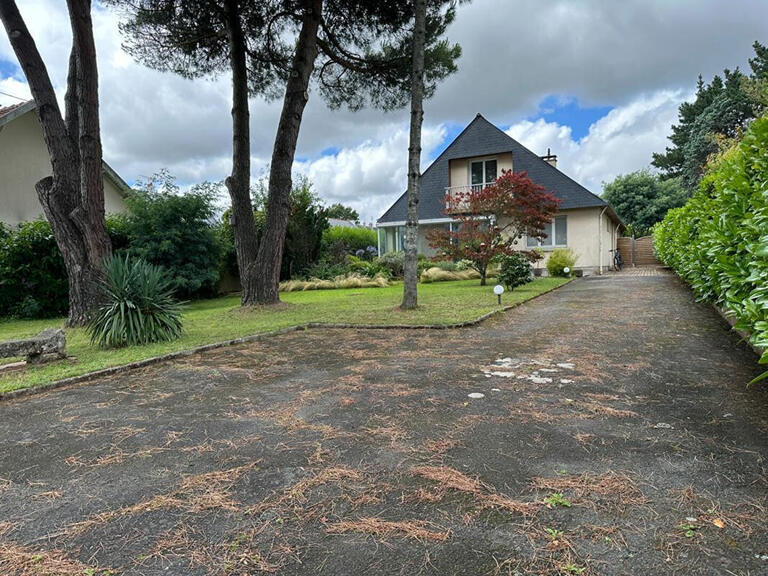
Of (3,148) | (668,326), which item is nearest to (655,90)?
(668,326)

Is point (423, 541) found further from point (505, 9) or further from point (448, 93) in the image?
point (448, 93)

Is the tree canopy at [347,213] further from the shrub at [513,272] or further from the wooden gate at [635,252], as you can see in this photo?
the shrub at [513,272]

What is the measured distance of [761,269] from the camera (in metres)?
A: 3.14

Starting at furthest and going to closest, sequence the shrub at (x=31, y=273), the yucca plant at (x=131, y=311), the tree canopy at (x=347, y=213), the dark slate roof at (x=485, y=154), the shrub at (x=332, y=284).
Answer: the tree canopy at (x=347, y=213) < the dark slate roof at (x=485, y=154) < the shrub at (x=332, y=284) < the shrub at (x=31, y=273) < the yucca plant at (x=131, y=311)

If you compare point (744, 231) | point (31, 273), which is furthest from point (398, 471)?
point (31, 273)

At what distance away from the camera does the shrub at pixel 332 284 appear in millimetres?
16438

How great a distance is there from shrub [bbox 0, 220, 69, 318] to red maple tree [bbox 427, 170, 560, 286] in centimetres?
1104

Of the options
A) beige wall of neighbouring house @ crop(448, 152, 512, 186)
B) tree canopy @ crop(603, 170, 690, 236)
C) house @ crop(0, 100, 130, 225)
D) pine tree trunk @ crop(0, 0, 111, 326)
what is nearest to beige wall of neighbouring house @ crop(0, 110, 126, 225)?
house @ crop(0, 100, 130, 225)

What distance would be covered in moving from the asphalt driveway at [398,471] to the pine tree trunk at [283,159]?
5.99 metres

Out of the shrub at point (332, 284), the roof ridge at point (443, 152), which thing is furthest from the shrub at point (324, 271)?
the roof ridge at point (443, 152)

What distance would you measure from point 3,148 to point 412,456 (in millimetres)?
18102

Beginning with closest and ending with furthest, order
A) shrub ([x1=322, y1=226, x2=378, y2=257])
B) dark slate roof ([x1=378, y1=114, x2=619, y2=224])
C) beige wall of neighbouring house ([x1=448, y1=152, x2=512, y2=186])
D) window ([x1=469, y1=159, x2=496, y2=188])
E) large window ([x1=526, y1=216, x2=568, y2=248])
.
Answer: dark slate roof ([x1=378, y1=114, x2=619, y2=224])
large window ([x1=526, y1=216, x2=568, y2=248])
window ([x1=469, y1=159, x2=496, y2=188])
beige wall of neighbouring house ([x1=448, y1=152, x2=512, y2=186])
shrub ([x1=322, y1=226, x2=378, y2=257])

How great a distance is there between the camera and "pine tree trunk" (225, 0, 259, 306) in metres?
10.3

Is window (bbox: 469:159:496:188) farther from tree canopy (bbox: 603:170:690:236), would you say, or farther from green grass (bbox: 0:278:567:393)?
tree canopy (bbox: 603:170:690:236)
